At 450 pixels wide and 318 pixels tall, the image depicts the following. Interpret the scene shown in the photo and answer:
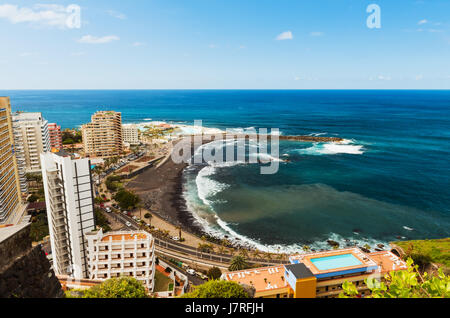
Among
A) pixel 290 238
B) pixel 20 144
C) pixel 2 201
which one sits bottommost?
pixel 290 238

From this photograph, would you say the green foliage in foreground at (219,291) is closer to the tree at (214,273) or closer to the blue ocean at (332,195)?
the tree at (214,273)

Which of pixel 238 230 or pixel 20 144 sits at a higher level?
pixel 20 144

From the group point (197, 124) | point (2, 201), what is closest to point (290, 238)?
point (2, 201)

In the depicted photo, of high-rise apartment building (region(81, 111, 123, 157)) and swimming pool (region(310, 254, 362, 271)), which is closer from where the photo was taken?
swimming pool (region(310, 254, 362, 271))

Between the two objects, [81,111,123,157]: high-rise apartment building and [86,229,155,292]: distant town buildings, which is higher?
[81,111,123,157]: high-rise apartment building

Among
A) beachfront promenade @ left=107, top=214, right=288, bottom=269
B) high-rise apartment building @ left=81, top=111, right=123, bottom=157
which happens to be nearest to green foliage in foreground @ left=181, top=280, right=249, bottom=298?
beachfront promenade @ left=107, top=214, right=288, bottom=269

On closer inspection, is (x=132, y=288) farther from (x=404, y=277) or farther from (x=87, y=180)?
(x=87, y=180)

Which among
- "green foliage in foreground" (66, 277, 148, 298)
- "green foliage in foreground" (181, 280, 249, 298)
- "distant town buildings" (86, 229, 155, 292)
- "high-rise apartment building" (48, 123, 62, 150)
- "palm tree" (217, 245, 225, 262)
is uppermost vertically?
"high-rise apartment building" (48, 123, 62, 150)

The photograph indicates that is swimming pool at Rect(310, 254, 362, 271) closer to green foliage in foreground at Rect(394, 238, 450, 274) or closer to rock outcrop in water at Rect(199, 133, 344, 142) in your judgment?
green foliage in foreground at Rect(394, 238, 450, 274)
